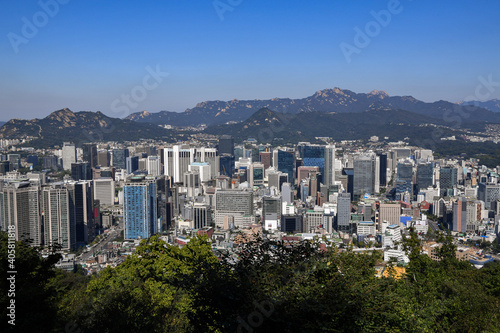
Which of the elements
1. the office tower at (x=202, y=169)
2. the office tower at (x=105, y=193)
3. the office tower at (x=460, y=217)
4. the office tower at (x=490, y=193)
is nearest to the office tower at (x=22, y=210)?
the office tower at (x=105, y=193)

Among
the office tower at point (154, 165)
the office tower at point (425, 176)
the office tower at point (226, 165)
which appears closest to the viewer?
the office tower at point (425, 176)

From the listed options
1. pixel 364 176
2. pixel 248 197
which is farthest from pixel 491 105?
pixel 248 197

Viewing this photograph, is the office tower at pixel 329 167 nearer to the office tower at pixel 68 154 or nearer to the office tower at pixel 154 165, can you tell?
the office tower at pixel 154 165

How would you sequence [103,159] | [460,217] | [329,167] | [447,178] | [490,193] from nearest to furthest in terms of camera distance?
[460,217] < [490,193] < [447,178] < [329,167] < [103,159]

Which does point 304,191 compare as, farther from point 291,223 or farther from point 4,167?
point 4,167

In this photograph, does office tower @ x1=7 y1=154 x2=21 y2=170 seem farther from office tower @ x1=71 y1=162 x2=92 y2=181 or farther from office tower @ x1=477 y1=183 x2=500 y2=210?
office tower @ x1=477 y1=183 x2=500 y2=210

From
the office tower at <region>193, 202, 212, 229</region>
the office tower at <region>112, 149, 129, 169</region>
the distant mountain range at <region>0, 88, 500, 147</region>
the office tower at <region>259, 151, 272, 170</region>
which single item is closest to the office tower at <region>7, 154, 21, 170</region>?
the distant mountain range at <region>0, 88, 500, 147</region>

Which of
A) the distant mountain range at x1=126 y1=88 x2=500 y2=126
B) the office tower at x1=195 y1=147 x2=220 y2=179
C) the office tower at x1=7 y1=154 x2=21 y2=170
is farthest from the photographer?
the distant mountain range at x1=126 y1=88 x2=500 y2=126
